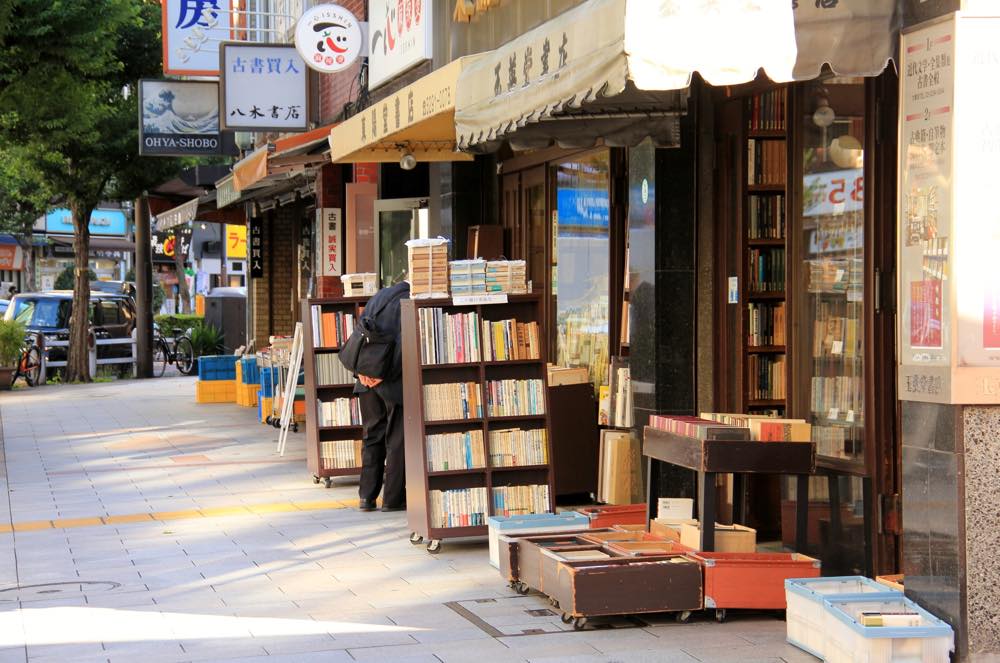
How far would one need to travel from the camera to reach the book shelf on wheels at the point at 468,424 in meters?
9.16

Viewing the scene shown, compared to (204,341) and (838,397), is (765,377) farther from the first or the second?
(204,341)

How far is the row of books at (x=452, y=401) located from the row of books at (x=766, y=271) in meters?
2.04

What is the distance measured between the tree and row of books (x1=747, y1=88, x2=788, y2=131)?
10844 mm

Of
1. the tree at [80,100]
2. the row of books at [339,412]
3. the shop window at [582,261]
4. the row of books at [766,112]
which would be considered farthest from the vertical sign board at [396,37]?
the row of books at [766,112]

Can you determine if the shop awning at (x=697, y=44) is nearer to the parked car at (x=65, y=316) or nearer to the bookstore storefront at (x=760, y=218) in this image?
the bookstore storefront at (x=760, y=218)

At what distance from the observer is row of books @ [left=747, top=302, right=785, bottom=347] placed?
9.21 meters

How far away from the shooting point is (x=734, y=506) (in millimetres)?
8195

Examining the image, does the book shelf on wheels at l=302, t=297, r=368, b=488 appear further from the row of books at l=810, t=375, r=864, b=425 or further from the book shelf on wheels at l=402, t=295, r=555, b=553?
the row of books at l=810, t=375, r=864, b=425

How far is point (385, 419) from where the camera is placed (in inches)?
430

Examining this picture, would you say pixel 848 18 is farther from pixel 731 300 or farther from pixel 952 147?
pixel 731 300

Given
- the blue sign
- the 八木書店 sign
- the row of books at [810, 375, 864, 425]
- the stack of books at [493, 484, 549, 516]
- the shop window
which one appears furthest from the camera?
the blue sign

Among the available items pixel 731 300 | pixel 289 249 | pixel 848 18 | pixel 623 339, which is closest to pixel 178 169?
pixel 289 249

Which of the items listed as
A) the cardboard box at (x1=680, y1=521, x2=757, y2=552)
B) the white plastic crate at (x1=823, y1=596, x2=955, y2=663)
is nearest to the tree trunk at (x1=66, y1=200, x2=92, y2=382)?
the cardboard box at (x1=680, y1=521, x2=757, y2=552)

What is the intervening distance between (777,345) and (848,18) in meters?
3.38
